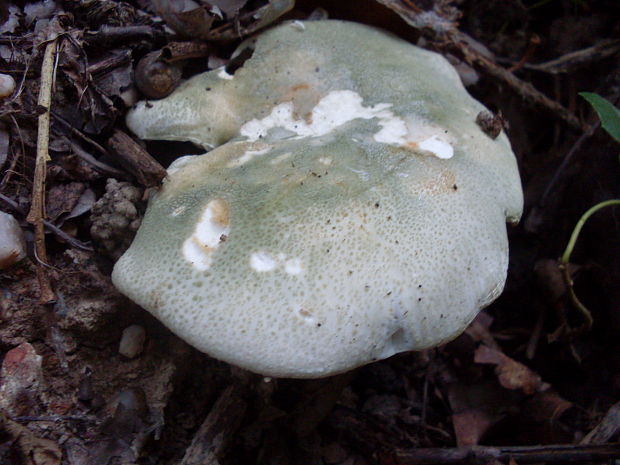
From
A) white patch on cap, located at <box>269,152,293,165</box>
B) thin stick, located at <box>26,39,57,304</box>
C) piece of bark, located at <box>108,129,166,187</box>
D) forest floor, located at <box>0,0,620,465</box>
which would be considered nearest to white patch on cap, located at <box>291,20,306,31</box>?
forest floor, located at <box>0,0,620,465</box>

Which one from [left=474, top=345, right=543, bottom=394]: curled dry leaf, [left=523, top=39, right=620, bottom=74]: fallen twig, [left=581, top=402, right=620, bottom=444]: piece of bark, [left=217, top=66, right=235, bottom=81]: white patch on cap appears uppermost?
[left=523, top=39, right=620, bottom=74]: fallen twig

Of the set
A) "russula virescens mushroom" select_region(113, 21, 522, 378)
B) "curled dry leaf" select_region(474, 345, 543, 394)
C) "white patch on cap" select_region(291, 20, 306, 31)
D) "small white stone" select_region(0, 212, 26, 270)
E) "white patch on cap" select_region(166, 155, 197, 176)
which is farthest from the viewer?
"curled dry leaf" select_region(474, 345, 543, 394)

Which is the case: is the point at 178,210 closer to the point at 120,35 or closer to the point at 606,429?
the point at 120,35

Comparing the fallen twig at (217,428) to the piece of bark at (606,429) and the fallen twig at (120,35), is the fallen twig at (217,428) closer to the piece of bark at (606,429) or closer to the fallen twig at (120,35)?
the piece of bark at (606,429)

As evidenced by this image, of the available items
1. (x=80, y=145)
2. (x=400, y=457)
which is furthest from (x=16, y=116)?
(x=400, y=457)

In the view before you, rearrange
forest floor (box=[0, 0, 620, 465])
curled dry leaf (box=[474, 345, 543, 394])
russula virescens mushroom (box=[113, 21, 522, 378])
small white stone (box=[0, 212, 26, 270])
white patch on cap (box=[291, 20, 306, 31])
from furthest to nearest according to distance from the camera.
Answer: curled dry leaf (box=[474, 345, 543, 394]) → white patch on cap (box=[291, 20, 306, 31]) → forest floor (box=[0, 0, 620, 465]) → small white stone (box=[0, 212, 26, 270]) → russula virescens mushroom (box=[113, 21, 522, 378])

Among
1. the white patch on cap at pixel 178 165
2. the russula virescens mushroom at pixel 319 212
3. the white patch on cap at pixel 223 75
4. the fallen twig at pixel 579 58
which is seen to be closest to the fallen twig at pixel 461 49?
the fallen twig at pixel 579 58

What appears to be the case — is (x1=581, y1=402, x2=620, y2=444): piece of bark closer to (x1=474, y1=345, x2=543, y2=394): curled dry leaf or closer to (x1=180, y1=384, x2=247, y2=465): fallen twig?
(x1=474, y1=345, x2=543, y2=394): curled dry leaf
